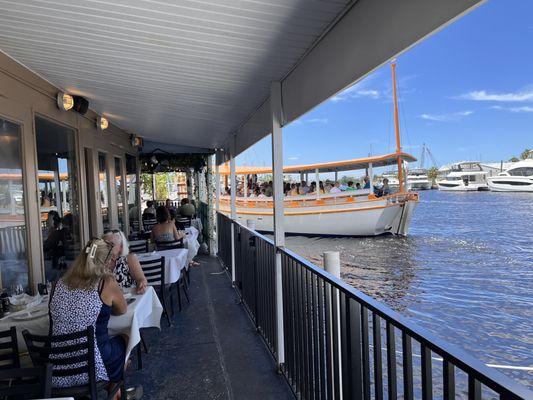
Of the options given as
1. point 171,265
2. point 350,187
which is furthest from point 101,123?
point 350,187

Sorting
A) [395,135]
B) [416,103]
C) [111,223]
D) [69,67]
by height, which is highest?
[416,103]

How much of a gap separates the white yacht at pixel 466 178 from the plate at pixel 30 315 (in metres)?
71.4

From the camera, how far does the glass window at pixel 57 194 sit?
404 cm

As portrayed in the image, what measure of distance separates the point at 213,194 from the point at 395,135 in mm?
14632

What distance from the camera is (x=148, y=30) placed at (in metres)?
2.54

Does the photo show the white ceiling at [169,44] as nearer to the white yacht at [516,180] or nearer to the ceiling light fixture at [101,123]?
the ceiling light fixture at [101,123]

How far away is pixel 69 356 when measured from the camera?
2139 millimetres

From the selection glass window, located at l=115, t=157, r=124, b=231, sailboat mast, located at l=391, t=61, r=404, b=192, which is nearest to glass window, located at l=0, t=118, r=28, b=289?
glass window, located at l=115, t=157, r=124, b=231

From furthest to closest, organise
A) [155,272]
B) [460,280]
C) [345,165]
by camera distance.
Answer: [345,165] < [460,280] < [155,272]

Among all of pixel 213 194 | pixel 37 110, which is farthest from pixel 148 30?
pixel 213 194

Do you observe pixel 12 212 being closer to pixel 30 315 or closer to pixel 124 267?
pixel 124 267

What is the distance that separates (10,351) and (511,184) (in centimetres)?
6297

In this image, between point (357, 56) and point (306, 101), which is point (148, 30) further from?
point (357, 56)

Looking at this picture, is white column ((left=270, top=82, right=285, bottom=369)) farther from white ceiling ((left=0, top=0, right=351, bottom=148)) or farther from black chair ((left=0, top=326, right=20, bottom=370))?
black chair ((left=0, top=326, right=20, bottom=370))
